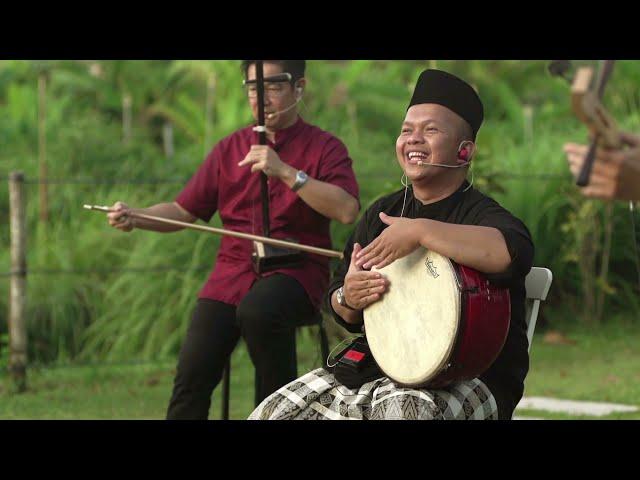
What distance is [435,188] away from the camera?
12.2 feet

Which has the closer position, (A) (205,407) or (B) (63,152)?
(A) (205,407)

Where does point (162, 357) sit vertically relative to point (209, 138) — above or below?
below

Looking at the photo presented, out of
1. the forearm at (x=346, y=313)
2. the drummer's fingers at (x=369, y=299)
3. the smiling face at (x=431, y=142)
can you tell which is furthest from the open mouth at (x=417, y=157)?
the forearm at (x=346, y=313)

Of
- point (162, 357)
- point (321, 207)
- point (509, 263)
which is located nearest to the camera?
point (509, 263)

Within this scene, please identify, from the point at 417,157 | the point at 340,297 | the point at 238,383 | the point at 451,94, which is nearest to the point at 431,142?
the point at 417,157

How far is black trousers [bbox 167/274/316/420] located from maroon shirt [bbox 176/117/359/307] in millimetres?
91

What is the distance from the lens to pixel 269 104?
16.2ft

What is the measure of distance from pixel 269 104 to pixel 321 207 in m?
0.53

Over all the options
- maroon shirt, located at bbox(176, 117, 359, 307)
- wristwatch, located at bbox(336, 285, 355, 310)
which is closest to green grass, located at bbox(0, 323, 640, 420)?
maroon shirt, located at bbox(176, 117, 359, 307)

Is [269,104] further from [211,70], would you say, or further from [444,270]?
[211,70]

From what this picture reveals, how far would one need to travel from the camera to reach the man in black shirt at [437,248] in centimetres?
342

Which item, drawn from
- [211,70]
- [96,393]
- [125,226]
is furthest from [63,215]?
[211,70]

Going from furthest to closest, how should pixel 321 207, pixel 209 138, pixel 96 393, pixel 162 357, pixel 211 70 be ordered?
pixel 211 70, pixel 209 138, pixel 162 357, pixel 96 393, pixel 321 207

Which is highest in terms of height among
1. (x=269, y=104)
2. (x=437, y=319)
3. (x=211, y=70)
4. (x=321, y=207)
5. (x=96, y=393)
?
(x=211, y=70)
